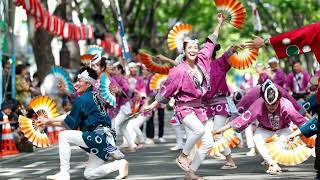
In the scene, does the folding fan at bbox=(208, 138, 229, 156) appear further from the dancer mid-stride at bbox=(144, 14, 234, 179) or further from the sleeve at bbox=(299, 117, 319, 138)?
the sleeve at bbox=(299, 117, 319, 138)

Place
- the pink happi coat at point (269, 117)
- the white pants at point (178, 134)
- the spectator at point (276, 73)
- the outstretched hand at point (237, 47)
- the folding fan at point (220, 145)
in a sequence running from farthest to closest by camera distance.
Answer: the spectator at point (276, 73), the white pants at point (178, 134), the folding fan at point (220, 145), the pink happi coat at point (269, 117), the outstretched hand at point (237, 47)

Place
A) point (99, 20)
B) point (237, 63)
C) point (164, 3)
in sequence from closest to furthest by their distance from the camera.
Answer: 1. point (237, 63)
2. point (99, 20)
3. point (164, 3)

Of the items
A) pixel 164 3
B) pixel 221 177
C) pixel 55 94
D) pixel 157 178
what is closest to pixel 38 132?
pixel 157 178

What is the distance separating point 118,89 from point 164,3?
1055 inches

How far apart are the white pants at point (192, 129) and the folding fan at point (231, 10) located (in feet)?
6.05

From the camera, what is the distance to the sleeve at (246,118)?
11.7m

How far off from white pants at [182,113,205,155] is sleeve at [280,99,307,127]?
1.38 meters

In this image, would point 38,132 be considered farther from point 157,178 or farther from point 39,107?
point 157,178

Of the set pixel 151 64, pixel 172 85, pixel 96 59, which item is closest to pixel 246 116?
pixel 172 85

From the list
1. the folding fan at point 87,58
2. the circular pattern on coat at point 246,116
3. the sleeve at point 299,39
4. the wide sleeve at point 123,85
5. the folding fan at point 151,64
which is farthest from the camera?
the wide sleeve at point 123,85

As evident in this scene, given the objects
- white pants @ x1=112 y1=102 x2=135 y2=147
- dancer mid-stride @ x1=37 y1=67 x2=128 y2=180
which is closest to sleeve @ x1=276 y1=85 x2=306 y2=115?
dancer mid-stride @ x1=37 y1=67 x2=128 y2=180

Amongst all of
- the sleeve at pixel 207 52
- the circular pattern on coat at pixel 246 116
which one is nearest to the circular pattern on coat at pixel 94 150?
the sleeve at pixel 207 52

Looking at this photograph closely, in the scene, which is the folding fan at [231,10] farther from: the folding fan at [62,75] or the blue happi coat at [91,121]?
the folding fan at [62,75]

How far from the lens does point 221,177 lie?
11.5 m
